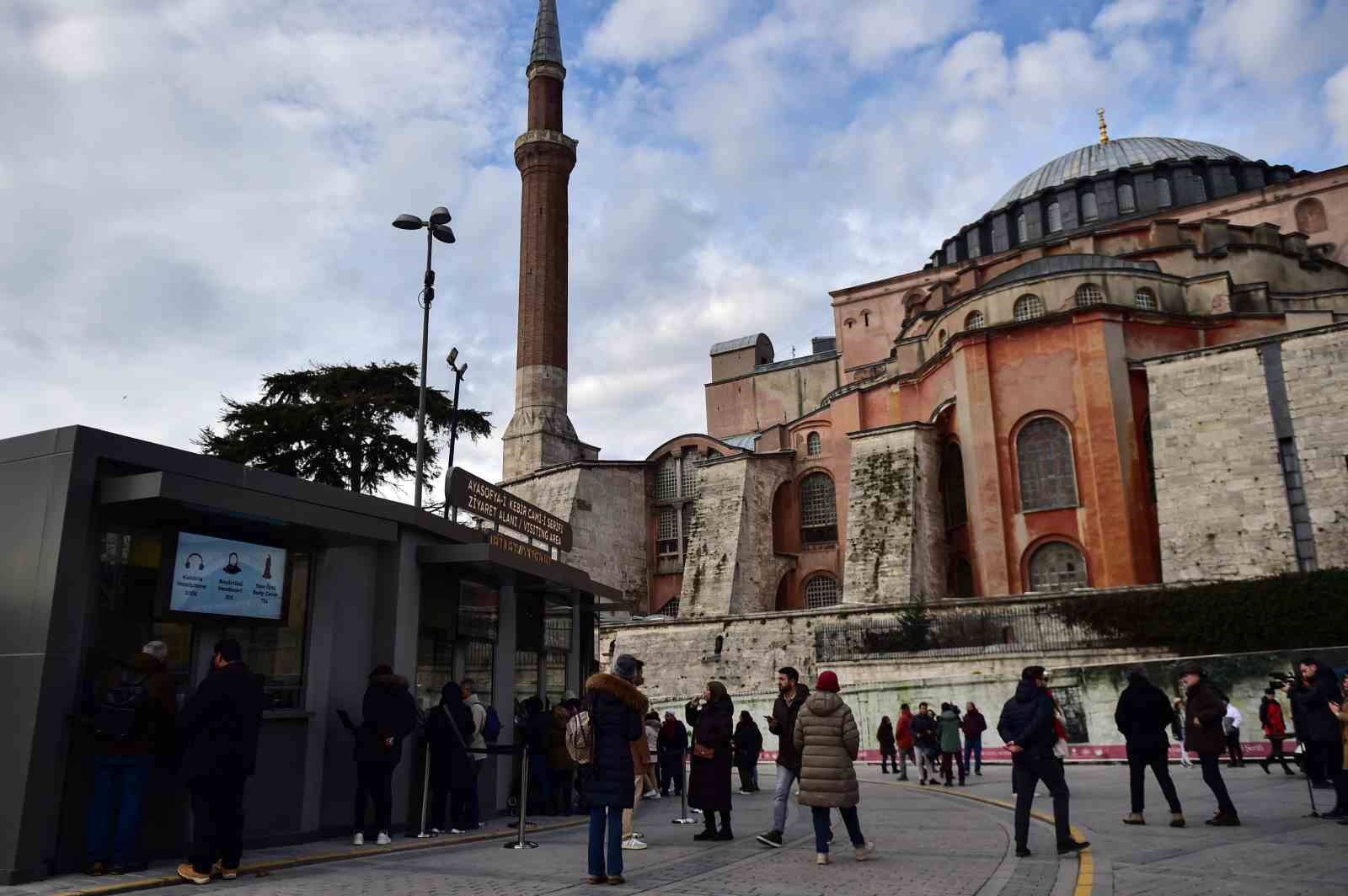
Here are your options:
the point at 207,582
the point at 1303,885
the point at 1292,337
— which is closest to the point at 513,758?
the point at 207,582

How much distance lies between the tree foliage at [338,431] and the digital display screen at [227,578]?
2184cm

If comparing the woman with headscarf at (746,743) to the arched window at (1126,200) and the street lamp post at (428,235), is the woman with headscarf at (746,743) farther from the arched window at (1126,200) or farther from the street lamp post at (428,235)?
the arched window at (1126,200)

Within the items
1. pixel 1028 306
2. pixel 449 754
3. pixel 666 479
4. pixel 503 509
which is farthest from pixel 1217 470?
pixel 449 754

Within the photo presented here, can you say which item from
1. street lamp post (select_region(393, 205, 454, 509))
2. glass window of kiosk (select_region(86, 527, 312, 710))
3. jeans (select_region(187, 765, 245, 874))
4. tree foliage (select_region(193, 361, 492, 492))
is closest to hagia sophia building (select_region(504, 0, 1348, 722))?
tree foliage (select_region(193, 361, 492, 492))

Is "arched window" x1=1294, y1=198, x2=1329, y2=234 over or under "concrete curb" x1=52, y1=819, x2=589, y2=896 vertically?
over

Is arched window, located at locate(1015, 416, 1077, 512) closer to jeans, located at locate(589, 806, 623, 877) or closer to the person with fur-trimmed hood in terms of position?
the person with fur-trimmed hood

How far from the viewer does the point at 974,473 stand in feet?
96.7

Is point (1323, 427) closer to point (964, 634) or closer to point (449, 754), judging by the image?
point (964, 634)

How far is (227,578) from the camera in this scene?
812 centimetres

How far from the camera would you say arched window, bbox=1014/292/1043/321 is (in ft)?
100

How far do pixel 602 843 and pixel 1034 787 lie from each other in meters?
3.20

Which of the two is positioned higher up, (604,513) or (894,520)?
(604,513)

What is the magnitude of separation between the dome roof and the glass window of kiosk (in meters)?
44.4

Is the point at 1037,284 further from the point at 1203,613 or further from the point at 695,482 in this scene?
the point at 695,482
